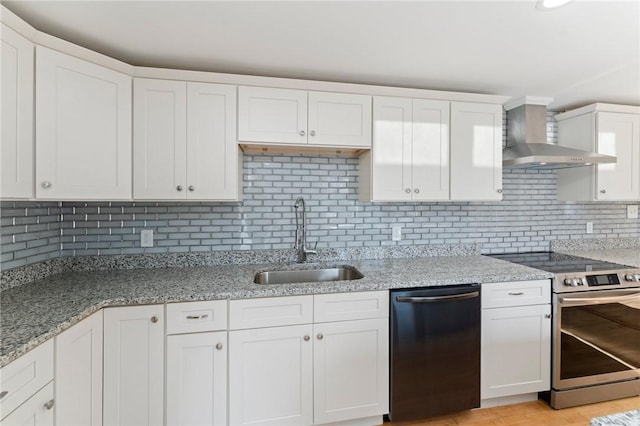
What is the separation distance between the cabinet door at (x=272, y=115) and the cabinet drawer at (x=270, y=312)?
1.03m

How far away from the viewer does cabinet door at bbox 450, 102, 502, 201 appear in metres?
2.44

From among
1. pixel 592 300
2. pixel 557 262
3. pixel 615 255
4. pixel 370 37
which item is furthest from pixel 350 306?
pixel 615 255

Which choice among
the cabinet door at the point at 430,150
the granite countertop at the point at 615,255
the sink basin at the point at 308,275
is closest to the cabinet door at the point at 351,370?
the sink basin at the point at 308,275

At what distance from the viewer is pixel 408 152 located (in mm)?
2359

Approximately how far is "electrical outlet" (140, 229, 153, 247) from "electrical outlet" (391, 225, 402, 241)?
1841 mm

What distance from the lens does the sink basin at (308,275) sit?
229 cm

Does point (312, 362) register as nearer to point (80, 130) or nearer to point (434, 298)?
point (434, 298)

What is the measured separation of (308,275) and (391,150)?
110cm

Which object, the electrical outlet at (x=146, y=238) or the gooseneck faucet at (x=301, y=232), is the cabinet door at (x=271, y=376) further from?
the electrical outlet at (x=146, y=238)

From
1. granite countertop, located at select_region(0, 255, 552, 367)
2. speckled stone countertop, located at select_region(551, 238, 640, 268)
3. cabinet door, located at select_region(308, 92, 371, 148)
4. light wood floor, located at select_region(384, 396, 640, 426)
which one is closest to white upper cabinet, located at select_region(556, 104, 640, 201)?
speckled stone countertop, located at select_region(551, 238, 640, 268)

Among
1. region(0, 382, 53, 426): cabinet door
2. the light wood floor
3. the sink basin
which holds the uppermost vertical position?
the sink basin

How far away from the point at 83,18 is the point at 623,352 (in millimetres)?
3883

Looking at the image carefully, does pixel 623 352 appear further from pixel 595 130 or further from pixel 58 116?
pixel 58 116

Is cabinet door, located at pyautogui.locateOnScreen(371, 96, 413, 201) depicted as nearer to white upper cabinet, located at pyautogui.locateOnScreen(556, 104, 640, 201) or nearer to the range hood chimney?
the range hood chimney
